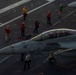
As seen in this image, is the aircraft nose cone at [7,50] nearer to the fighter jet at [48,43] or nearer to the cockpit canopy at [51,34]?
the fighter jet at [48,43]

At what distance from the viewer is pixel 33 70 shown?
2534cm

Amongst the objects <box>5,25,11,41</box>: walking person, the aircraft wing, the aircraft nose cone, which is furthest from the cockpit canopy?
<box>5,25,11,41</box>: walking person

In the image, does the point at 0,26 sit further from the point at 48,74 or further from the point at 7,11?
the point at 48,74

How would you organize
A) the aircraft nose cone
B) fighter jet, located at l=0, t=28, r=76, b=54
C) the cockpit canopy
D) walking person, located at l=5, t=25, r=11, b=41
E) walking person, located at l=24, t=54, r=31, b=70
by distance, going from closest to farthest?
walking person, located at l=24, t=54, r=31, b=70 → the aircraft nose cone → fighter jet, located at l=0, t=28, r=76, b=54 → the cockpit canopy → walking person, located at l=5, t=25, r=11, b=41

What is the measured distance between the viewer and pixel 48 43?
84.6 feet

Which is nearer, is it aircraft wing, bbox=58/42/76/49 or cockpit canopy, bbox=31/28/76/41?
aircraft wing, bbox=58/42/76/49

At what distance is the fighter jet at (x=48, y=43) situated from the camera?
25.4 meters

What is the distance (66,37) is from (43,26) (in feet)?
29.9

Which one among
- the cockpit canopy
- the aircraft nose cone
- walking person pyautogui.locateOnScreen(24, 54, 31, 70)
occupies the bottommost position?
walking person pyautogui.locateOnScreen(24, 54, 31, 70)

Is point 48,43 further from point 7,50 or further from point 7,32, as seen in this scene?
point 7,32

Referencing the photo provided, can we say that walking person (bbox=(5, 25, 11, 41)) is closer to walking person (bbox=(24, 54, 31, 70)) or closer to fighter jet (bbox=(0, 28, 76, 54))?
fighter jet (bbox=(0, 28, 76, 54))

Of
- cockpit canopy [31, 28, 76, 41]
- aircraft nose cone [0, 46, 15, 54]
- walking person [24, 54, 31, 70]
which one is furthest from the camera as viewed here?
cockpit canopy [31, 28, 76, 41]

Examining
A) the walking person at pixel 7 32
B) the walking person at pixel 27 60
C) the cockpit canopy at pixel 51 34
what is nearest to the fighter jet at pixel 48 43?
the cockpit canopy at pixel 51 34

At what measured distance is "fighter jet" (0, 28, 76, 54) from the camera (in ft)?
83.4
